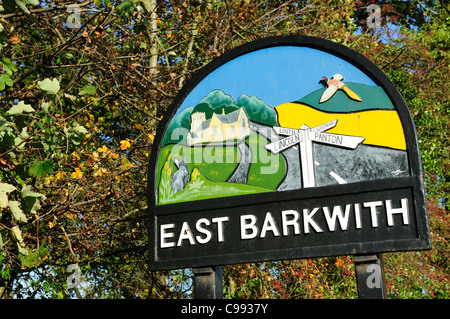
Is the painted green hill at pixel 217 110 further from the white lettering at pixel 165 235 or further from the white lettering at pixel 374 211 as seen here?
the white lettering at pixel 374 211

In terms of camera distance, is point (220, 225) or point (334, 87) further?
point (220, 225)

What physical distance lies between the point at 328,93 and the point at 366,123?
360mm

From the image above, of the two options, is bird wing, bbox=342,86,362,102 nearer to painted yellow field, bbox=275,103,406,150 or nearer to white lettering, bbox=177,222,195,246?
painted yellow field, bbox=275,103,406,150

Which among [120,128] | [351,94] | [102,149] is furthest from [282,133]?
[120,128]

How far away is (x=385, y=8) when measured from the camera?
56.8ft

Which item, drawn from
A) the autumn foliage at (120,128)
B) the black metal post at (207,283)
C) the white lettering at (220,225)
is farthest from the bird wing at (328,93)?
the autumn foliage at (120,128)

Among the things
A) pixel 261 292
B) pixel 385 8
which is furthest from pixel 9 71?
pixel 385 8

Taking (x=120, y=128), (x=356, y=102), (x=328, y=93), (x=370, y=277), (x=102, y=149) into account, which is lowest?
(x=370, y=277)

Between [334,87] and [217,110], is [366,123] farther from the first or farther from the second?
[217,110]

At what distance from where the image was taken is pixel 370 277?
3523 mm

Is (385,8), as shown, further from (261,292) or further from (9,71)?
(9,71)

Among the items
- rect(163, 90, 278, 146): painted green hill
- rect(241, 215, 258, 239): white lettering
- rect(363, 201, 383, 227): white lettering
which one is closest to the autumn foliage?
rect(163, 90, 278, 146): painted green hill

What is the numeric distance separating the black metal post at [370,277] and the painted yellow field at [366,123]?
30.8 inches

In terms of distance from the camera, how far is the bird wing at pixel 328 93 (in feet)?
12.8
